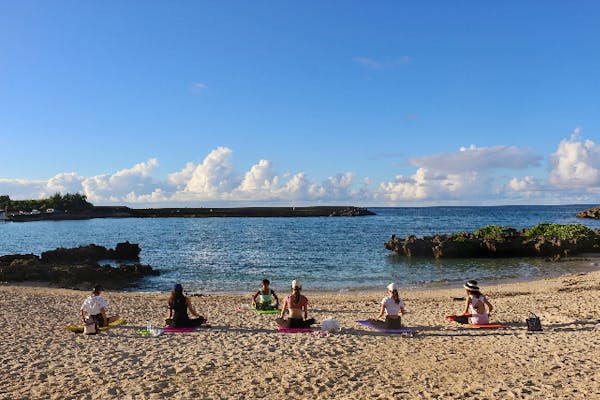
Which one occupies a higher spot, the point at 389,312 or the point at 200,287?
the point at 389,312

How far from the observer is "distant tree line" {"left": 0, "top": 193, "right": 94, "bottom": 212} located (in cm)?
17538

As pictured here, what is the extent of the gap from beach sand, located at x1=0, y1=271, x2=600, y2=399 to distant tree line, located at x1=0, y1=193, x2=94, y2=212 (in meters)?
177

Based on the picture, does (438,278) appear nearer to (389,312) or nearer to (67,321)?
(389,312)

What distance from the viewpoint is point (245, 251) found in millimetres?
52969

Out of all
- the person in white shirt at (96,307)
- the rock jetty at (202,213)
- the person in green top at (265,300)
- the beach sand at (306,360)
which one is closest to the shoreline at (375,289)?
the person in green top at (265,300)

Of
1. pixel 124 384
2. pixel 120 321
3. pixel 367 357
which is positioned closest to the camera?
pixel 124 384

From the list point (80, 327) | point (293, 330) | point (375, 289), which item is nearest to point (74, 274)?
point (80, 327)

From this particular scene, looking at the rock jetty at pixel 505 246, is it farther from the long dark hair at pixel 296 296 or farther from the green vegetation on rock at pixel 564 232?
the long dark hair at pixel 296 296

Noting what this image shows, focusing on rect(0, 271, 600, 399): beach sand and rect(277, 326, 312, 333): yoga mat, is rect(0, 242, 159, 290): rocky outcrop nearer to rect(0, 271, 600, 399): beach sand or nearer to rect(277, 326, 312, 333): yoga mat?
rect(0, 271, 600, 399): beach sand

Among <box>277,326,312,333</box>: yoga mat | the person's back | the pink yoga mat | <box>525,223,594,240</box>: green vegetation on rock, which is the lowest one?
the pink yoga mat

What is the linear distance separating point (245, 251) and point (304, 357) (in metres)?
41.8

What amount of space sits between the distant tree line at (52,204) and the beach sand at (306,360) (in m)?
177

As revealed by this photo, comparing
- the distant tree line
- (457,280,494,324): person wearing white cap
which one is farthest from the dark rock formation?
the distant tree line

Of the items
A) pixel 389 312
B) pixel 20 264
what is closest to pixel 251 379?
pixel 389 312
